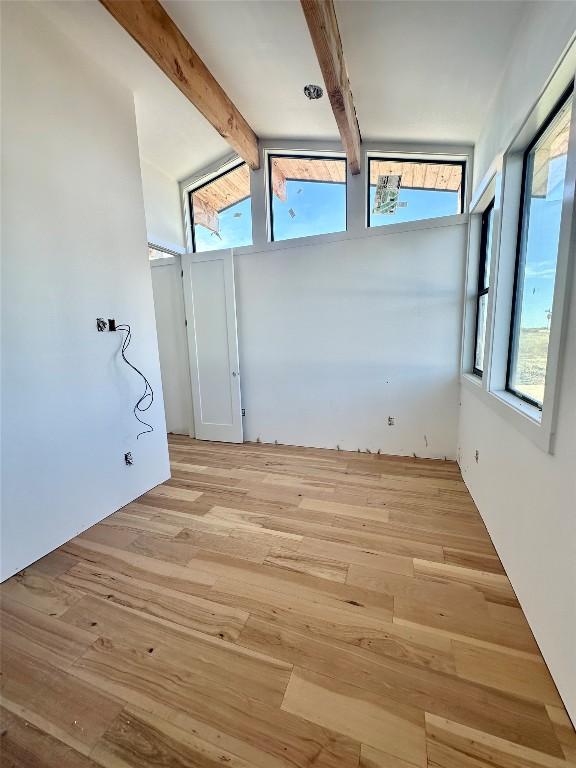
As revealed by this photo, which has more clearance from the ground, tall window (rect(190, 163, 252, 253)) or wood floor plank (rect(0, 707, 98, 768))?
tall window (rect(190, 163, 252, 253))

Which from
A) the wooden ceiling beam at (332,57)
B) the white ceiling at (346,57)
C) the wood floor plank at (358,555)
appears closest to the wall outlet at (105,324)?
the white ceiling at (346,57)

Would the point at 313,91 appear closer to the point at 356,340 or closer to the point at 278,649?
the point at 356,340

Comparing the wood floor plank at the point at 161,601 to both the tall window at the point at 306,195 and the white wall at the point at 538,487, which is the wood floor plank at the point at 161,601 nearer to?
the white wall at the point at 538,487

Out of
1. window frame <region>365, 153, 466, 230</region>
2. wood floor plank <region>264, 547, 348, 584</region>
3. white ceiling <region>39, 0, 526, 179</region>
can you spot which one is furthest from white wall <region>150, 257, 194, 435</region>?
wood floor plank <region>264, 547, 348, 584</region>

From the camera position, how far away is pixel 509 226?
6.11 feet

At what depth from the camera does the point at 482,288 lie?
2.72m

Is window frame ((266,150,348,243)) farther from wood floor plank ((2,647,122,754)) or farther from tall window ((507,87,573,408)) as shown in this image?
wood floor plank ((2,647,122,754))

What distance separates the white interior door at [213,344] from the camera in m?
3.59

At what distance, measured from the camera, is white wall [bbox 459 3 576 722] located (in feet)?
3.51

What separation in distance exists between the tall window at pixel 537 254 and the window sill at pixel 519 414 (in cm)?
7

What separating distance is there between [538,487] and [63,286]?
284 cm

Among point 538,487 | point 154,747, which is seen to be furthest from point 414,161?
point 154,747

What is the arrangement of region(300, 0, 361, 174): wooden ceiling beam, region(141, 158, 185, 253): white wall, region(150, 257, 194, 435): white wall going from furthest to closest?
region(150, 257, 194, 435): white wall < region(141, 158, 185, 253): white wall < region(300, 0, 361, 174): wooden ceiling beam

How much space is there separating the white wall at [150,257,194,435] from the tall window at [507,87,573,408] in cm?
338
